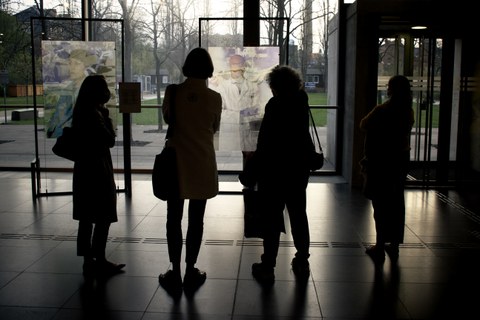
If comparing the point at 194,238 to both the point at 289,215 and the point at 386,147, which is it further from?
the point at 386,147

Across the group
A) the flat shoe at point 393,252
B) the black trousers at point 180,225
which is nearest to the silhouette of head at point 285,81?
the black trousers at point 180,225

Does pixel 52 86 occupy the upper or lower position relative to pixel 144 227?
upper

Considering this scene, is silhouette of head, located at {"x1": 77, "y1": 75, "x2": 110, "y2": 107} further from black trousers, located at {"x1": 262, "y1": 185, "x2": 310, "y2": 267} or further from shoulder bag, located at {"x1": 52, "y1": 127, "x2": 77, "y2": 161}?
black trousers, located at {"x1": 262, "y1": 185, "x2": 310, "y2": 267}

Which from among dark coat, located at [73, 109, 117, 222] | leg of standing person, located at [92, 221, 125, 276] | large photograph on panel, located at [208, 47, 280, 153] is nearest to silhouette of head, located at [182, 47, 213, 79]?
dark coat, located at [73, 109, 117, 222]

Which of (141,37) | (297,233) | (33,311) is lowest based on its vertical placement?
(33,311)

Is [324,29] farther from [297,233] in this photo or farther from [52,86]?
[297,233]

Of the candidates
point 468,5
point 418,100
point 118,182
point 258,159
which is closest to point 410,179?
point 418,100

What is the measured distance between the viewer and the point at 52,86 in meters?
7.51

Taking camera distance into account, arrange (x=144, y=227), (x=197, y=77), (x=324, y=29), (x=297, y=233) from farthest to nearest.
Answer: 1. (x=324, y=29)
2. (x=144, y=227)
3. (x=297, y=233)
4. (x=197, y=77)

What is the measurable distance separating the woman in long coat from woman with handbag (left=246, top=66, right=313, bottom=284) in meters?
1.16

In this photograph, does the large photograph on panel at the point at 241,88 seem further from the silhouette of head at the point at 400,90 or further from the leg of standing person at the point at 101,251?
the leg of standing person at the point at 101,251

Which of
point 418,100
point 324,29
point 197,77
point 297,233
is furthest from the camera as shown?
point 324,29

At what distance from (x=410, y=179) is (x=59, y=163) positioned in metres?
5.81

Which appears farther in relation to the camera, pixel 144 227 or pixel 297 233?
pixel 144 227
